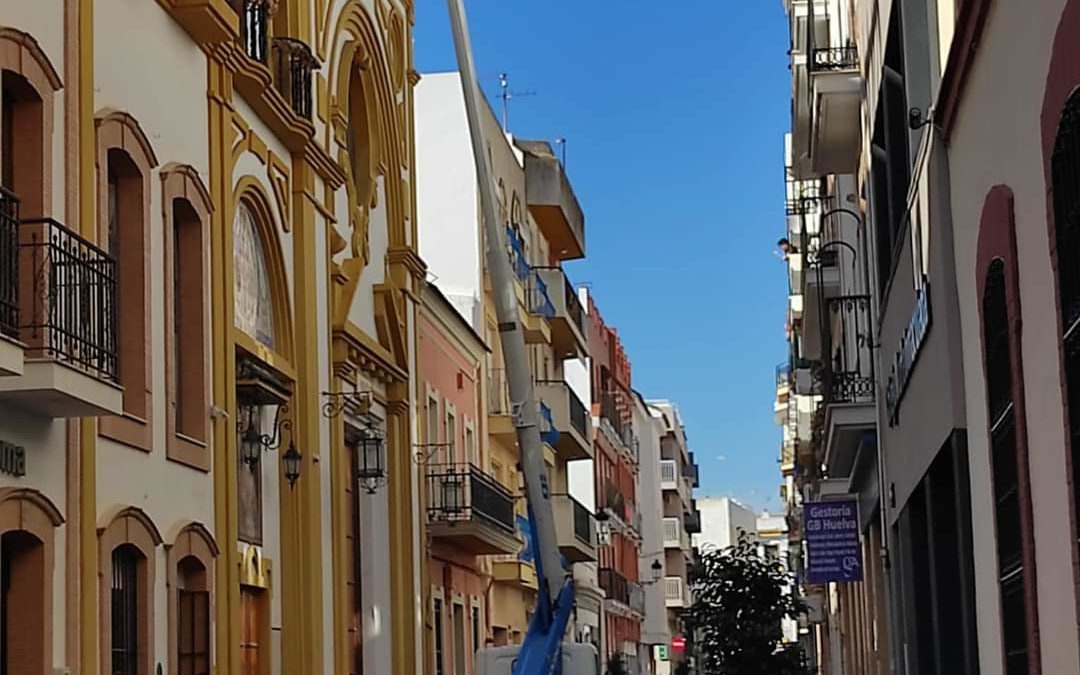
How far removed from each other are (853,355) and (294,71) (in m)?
8.29

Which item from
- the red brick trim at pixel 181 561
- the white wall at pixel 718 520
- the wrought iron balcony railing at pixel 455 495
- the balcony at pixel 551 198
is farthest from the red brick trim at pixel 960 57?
the white wall at pixel 718 520

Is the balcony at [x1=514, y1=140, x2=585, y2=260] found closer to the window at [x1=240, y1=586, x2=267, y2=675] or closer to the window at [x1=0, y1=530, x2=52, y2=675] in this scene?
the window at [x1=240, y1=586, x2=267, y2=675]

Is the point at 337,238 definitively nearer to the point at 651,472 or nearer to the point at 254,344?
the point at 254,344

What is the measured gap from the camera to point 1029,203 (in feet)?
31.2

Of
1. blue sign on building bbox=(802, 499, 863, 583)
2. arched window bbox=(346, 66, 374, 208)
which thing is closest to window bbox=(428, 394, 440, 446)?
arched window bbox=(346, 66, 374, 208)

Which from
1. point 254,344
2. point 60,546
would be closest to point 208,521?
point 254,344

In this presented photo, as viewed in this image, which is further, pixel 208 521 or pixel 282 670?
pixel 282 670

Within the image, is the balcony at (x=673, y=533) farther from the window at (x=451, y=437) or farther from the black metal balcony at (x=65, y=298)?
the black metal balcony at (x=65, y=298)

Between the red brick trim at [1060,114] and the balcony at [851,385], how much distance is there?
14.0 meters

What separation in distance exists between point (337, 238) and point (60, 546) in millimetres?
11850

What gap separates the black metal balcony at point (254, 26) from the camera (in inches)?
862

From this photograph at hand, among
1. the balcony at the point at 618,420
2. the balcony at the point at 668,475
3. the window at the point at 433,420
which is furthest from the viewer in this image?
the balcony at the point at 668,475

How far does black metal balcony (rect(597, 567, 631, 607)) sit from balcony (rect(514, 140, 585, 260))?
51.0 feet

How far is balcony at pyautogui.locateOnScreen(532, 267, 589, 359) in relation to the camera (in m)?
48.0
